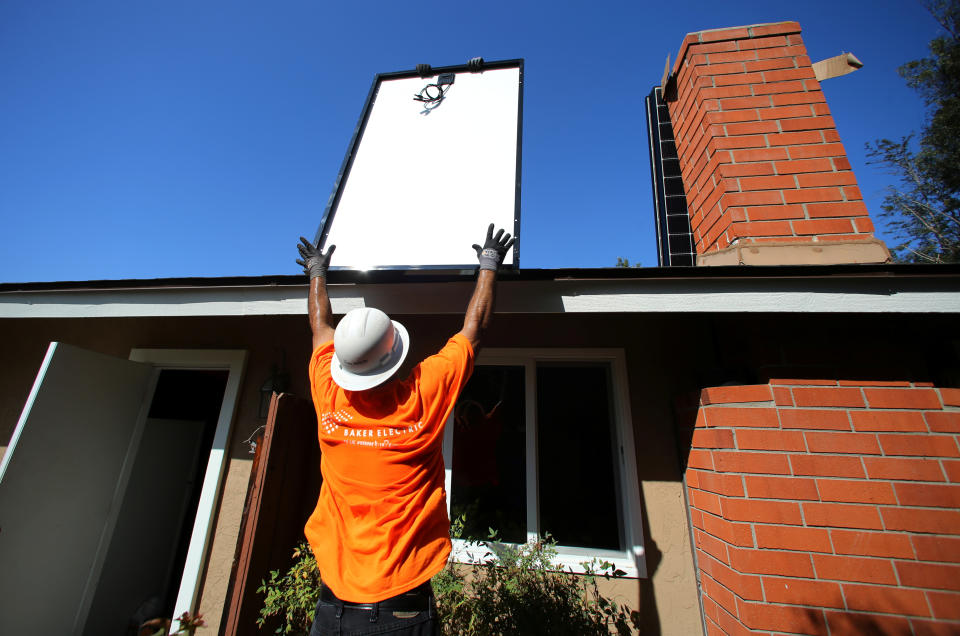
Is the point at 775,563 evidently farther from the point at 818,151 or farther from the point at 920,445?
the point at 818,151

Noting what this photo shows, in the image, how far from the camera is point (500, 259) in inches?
79.5

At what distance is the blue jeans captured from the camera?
1.40 meters

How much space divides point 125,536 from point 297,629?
2274 mm

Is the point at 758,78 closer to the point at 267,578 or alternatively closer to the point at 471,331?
the point at 471,331

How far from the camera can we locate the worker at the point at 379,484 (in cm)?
143

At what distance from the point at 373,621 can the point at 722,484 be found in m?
1.77

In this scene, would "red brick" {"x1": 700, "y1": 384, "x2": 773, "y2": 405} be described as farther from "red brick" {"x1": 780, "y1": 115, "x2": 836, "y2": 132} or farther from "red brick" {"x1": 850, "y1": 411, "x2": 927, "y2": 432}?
"red brick" {"x1": 780, "y1": 115, "x2": 836, "y2": 132}

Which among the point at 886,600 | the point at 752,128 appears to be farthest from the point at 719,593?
the point at 752,128

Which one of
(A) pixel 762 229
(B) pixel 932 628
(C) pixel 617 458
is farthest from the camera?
(C) pixel 617 458

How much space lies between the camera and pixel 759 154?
2756mm

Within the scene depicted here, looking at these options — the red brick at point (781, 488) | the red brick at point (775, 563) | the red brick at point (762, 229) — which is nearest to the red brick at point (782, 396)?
the red brick at point (781, 488)

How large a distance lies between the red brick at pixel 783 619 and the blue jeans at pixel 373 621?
4.91 ft

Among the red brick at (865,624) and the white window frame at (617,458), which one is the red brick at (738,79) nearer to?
the white window frame at (617,458)

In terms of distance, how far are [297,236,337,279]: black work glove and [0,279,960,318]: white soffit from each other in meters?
0.13
